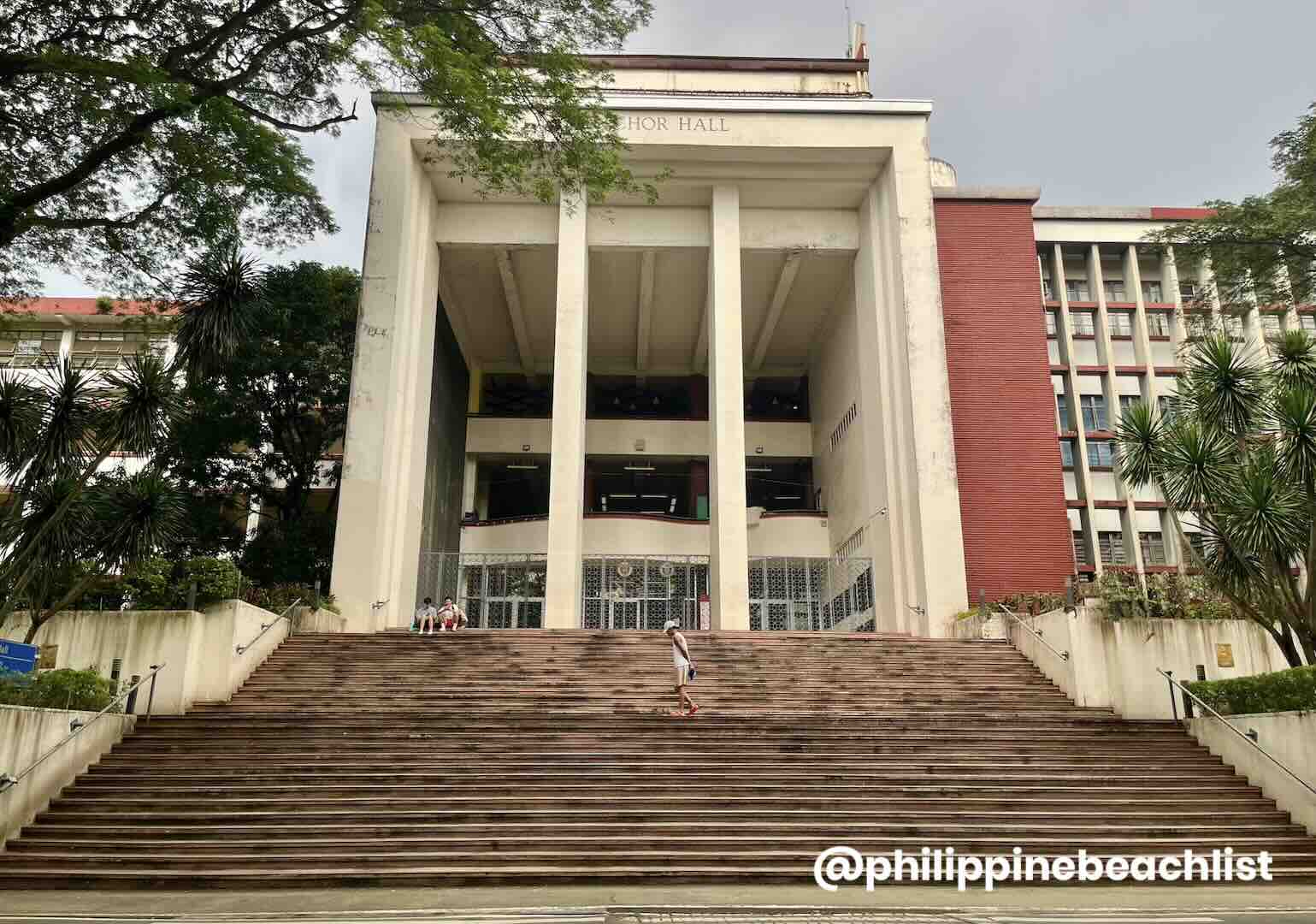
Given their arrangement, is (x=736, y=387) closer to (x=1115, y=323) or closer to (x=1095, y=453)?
(x=1095, y=453)

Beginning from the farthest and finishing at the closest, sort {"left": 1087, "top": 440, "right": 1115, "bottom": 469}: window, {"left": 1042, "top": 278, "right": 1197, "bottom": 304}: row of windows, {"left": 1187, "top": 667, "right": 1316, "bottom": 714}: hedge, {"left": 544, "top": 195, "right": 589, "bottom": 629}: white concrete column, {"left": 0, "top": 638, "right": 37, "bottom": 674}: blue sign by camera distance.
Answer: {"left": 1042, "top": 278, "right": 1197, "bottom": 304}: row of windows < {"left": 1087, "top": 440, "right": 1115, "bottom": 469}: window < {"left": 544, "top": 195, "right": 589, "bottom": 629}: white concrete column < {"left": 1187, "top": 667, "right": 1316, "bottom": 714}: hedge < {"left": 0, "top": 638, "right": 37, "bottom": 674}: blue sign

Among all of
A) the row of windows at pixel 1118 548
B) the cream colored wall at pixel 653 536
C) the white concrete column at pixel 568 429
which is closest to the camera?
the white concrete column at pixel 568 429

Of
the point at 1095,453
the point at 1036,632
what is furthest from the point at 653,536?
the point at 1095,453

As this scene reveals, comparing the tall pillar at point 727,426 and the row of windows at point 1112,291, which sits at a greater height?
the row of windows at point 1112,291

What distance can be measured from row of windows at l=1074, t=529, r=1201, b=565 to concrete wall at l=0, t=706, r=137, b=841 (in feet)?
80.7

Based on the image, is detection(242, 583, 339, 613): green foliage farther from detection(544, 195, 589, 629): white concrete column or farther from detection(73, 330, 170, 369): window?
detection(73, 330, 170, 369): window

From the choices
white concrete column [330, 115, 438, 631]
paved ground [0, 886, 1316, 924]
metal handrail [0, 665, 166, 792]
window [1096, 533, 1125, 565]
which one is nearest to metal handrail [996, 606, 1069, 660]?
paved ground [0, 886, 1316, 924]

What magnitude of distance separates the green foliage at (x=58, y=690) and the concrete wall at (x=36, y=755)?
6.7 inches

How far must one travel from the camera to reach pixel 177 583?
10.7 meters

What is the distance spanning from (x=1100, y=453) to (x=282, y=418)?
23.0 metres

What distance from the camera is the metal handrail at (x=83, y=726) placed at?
707cm

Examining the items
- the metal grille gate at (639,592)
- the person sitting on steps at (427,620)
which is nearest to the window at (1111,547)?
the metal grille gate at (639,592)

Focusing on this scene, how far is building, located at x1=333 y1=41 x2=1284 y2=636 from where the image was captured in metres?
17.7

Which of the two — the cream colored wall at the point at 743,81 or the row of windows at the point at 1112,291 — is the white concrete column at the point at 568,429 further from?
the row of windows at the point at 1112,291
